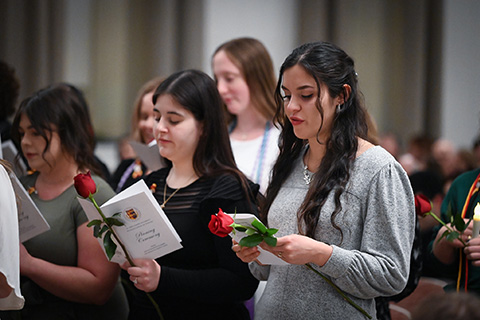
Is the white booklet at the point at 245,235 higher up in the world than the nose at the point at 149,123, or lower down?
higher up

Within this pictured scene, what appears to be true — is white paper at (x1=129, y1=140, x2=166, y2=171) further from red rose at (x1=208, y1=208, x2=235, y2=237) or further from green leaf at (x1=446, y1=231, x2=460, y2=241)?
green leaf at (x1=446, y1=231, x2=460, y2=241)

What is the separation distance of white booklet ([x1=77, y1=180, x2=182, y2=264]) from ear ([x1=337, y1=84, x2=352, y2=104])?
0.67 metres

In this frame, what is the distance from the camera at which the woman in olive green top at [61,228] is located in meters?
2.38

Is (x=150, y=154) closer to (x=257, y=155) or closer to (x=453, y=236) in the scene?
(x=257, y=155)

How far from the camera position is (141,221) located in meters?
1.99

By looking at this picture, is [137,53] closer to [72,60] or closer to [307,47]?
[72,60]

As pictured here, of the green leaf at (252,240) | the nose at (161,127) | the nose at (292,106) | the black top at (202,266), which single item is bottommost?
the black top at (202,266)

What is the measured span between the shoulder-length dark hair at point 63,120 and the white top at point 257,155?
0.75 metres

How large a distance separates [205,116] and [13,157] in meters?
1.05

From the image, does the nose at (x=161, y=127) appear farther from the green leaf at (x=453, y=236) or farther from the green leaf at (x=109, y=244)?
the green leaf at (x=453, y=236)

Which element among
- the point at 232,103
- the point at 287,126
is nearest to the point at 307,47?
the point at 287,126

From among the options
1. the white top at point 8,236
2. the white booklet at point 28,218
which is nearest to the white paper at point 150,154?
the white booklet at point 28,218

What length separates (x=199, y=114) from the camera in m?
2.34

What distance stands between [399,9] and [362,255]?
26.1 ft
